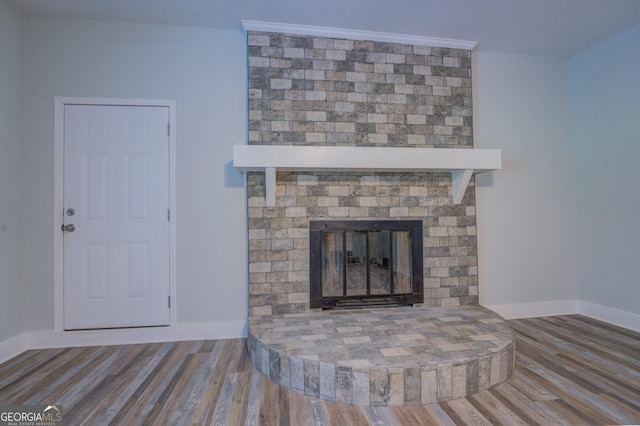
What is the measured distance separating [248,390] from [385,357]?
32.9 inches

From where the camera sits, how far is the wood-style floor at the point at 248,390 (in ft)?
5.18

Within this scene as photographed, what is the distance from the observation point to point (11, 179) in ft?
7.68

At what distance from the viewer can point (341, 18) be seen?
2.52 meters

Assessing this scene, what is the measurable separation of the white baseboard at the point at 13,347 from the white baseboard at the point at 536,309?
3.94 meters

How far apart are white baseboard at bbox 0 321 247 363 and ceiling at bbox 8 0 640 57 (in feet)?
8.32

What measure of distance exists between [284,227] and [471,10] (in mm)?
2285

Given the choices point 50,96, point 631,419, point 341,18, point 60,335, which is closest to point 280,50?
point 341,18

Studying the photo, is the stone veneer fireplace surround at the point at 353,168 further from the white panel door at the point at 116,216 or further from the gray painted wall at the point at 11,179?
the gray painted wall at the point at 11,179

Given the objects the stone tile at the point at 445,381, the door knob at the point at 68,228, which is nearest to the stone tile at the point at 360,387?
the stone tile at the point at 445,381

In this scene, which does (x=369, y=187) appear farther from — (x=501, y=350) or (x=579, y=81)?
(x=579, y=81)

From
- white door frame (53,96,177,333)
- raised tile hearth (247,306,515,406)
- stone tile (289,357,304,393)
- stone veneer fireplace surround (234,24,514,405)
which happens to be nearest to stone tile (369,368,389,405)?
raised tile hearth (247,306,515,406)

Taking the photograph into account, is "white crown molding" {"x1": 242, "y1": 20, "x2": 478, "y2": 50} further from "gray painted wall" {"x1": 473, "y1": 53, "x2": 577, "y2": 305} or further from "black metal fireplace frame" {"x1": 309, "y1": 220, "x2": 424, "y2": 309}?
"black metal fireplace frame" {"x1": 309, "y1": 220, "x2": 424, "y2": 309}

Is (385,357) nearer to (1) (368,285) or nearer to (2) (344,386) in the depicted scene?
(2) (344,386)

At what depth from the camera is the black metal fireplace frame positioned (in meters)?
2.65
